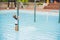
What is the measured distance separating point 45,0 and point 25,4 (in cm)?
195

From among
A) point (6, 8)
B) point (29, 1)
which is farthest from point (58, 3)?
point (6, 8)

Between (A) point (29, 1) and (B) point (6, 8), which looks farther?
(A) point (29, 1)

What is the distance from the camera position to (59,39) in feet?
15.5

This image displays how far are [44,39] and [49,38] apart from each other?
18cm

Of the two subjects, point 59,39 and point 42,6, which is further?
point 42,6

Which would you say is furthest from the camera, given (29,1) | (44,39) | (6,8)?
(29,1)

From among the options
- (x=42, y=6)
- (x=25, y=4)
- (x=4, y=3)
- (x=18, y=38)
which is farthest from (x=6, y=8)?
(x=18, y=38)

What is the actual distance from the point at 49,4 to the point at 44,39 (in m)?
13.7

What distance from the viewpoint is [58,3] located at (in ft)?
59.0

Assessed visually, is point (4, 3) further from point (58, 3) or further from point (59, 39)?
point (59, 39)

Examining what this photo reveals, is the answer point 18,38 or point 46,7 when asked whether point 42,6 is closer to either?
point 46,7

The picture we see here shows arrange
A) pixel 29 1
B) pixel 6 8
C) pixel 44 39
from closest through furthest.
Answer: pixel 44 39 < pixel 6 8 < pixel 29 1

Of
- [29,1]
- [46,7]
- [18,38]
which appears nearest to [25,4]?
[29,1]

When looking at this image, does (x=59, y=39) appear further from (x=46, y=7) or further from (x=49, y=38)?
(x=46, y=7)
